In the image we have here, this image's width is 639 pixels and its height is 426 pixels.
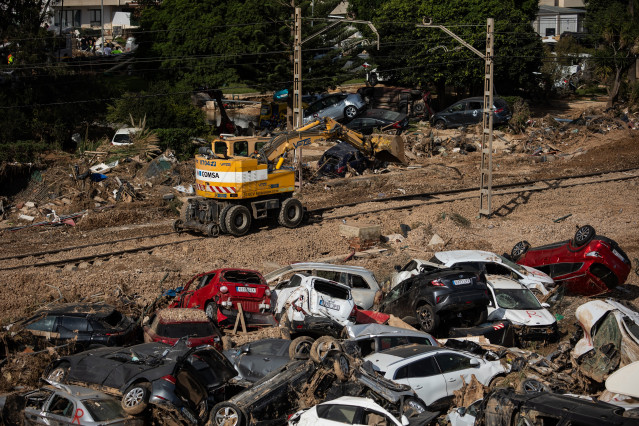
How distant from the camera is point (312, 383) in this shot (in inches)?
415

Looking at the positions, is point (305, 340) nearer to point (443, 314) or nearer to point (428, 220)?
point (443, 314)

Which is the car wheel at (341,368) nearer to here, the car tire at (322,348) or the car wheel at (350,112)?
the car tire at (322,348)

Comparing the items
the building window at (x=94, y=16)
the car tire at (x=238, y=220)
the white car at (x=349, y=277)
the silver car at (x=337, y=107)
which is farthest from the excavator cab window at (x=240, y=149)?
the building window at (x=94, y=16)

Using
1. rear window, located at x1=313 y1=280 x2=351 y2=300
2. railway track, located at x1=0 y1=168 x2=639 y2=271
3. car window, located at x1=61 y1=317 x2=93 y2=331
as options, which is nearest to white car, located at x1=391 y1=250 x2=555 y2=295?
rear window, located at x1=313 y1=280 x2=351 y2=300

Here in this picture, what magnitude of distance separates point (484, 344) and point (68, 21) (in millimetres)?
77982

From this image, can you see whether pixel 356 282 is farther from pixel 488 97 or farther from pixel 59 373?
pixel 488 97

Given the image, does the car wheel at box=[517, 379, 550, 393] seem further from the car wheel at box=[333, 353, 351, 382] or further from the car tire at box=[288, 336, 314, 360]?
the car tire at box=[288, 336, 314, 360]

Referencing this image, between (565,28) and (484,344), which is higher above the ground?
(565,28)

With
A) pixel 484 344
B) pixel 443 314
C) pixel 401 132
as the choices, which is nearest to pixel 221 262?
pixel 443 314

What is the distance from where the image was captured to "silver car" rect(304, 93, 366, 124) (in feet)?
129

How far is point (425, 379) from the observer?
435 inches

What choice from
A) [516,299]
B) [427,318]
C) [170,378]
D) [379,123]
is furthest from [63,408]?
[379,123]

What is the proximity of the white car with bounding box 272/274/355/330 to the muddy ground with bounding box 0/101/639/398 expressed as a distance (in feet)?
13.4

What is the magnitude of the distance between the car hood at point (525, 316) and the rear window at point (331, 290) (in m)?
3.10
